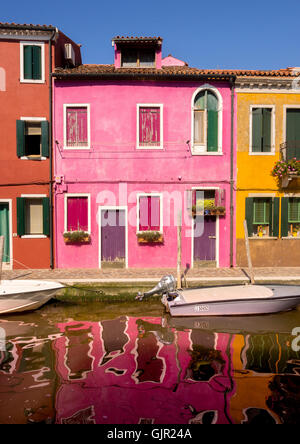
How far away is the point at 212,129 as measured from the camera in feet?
42.0

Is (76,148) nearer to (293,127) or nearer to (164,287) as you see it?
(164,287)

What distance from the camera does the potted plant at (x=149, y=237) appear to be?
41.4ft

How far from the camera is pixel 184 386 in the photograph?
573cm

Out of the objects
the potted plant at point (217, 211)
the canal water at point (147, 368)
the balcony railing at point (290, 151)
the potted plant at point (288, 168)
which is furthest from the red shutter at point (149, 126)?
the canal water at point (147, 368)

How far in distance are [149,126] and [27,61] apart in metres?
5.00

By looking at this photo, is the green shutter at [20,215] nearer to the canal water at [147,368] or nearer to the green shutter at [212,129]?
the canal water at [147,368]

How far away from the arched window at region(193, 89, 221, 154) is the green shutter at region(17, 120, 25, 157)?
630cm

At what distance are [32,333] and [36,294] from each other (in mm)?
1274

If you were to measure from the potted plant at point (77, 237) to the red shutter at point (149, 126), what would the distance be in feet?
13.0

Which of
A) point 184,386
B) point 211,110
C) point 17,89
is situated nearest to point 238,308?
point 184,386

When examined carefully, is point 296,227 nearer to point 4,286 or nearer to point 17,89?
point 4,286

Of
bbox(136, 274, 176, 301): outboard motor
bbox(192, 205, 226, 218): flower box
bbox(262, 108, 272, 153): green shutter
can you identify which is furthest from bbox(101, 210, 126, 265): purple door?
bbox(262, 108, 272, 153): green shutter

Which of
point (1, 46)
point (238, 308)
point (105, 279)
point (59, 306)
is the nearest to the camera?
point (238, 308)

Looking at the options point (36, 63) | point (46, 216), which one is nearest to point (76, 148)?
point (46, 216)
